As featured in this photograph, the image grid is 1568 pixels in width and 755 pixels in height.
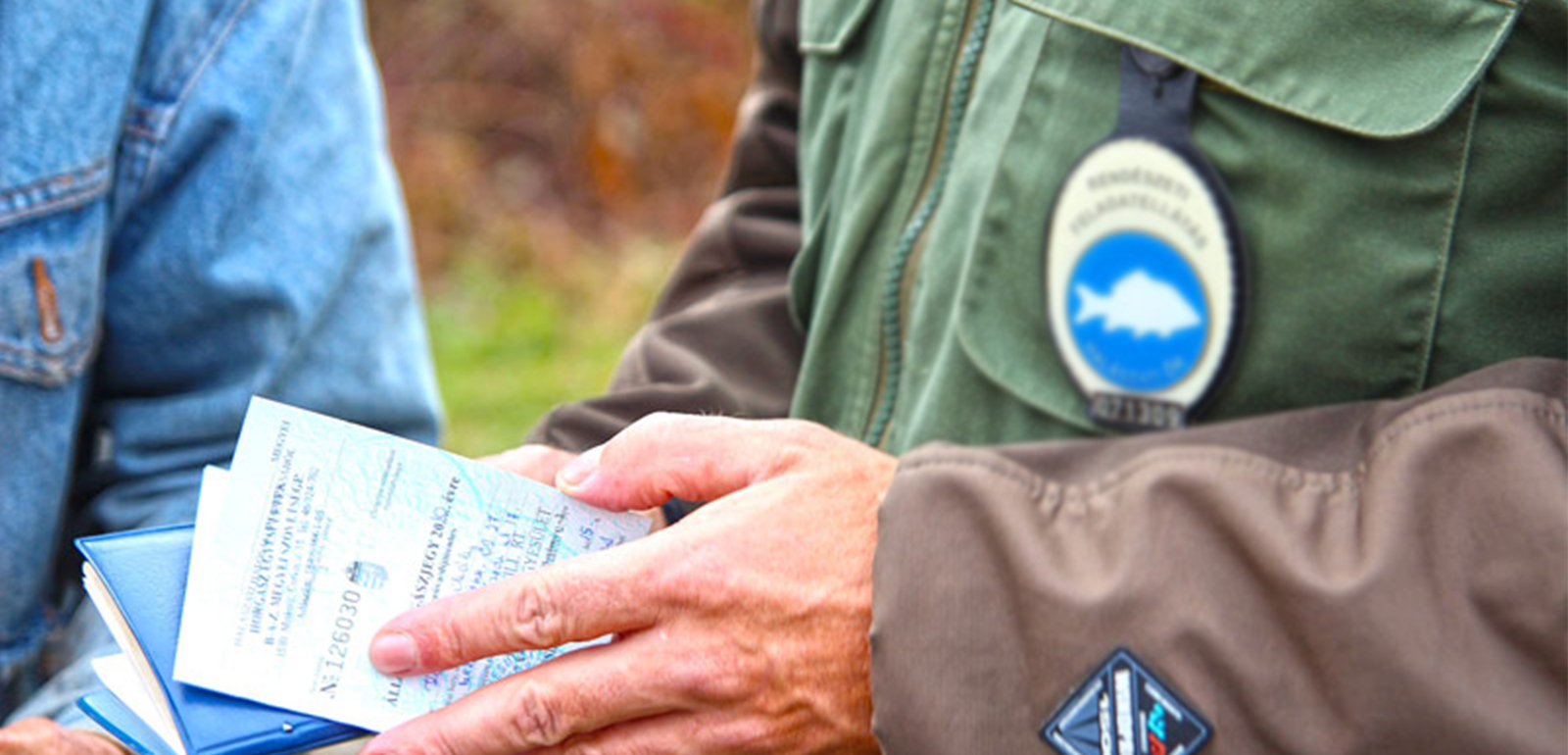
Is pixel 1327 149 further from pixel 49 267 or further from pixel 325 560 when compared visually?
pixel 49 267

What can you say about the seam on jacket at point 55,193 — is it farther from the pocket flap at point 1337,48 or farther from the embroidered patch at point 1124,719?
the embroidered patch at point 1124,719

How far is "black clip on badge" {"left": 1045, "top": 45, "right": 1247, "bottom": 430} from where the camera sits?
3.73ft

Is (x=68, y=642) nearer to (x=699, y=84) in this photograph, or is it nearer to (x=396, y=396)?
(x=396, y=396)

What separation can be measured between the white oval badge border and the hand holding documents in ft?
1.70

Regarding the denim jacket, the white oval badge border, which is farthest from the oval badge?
the denim jacket

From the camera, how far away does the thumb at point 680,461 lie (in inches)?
41.7

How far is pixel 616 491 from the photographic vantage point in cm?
106

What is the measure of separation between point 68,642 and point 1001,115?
3.85ft

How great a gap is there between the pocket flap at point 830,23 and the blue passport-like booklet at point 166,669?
30.6 inches

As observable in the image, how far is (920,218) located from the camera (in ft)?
4.27

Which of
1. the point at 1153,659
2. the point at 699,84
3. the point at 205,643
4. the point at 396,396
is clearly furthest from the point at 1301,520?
the point at 699,84

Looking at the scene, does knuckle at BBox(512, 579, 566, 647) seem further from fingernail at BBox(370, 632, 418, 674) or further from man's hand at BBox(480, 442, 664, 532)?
man's hand at BBox(480, 442, 664, 532)

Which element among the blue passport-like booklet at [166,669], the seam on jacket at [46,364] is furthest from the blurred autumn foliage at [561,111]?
the blue passport-like booklet at [166,669]

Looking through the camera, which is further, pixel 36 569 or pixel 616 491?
pixel 36 569
